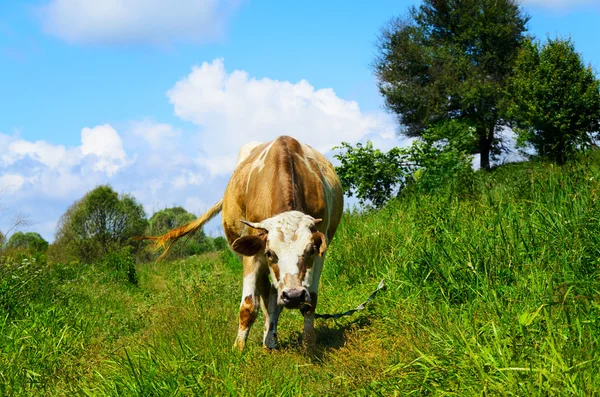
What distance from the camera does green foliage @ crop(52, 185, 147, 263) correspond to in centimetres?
2595

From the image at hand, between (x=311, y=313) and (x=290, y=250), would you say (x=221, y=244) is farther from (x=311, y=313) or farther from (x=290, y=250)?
(x=290, y=250)

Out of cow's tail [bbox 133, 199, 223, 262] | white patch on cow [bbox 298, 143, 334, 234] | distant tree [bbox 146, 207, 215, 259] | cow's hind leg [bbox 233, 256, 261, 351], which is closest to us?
cow's hind leg [bbox 233, 256, 261, 351]

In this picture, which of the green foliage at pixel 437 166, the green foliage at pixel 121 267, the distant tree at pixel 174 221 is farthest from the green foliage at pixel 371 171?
the distant tree at pixel 174 221

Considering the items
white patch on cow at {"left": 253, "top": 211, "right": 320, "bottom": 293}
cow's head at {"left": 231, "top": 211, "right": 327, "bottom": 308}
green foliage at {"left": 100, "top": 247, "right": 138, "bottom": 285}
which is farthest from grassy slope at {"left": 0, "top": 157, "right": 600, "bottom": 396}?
green foliage at {"left": 100, "top": 247, "right": 138, "bottom": 285}

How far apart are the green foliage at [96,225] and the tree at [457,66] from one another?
16790 mm

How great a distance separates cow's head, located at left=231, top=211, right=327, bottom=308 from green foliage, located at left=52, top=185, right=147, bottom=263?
21.8 metres

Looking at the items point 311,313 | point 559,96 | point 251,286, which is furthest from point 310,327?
point 559,96

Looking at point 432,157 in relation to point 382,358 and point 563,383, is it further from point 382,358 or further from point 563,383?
point 563,383

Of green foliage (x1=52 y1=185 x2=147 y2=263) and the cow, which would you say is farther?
green foliage (x1=52 y1=185 x2=147 y2=263)

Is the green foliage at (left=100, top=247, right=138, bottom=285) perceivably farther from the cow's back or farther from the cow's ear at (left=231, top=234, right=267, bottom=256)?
the cow's ear at (left=231, top=234, right=267, bottom=256)

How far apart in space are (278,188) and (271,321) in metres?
1.43

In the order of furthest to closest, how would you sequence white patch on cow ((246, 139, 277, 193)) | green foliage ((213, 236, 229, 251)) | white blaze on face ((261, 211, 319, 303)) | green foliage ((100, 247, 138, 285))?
green foliage ((213, 236, 229, 251)), green foliage ((100, 247, 138, 285)), white patch on cow ((246, 139, 277, 193)), white blaze on face ((261, 211, 319, 303))

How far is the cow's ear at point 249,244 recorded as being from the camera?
17.1 feet

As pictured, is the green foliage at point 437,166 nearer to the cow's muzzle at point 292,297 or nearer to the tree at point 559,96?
the tree at point 559,96
